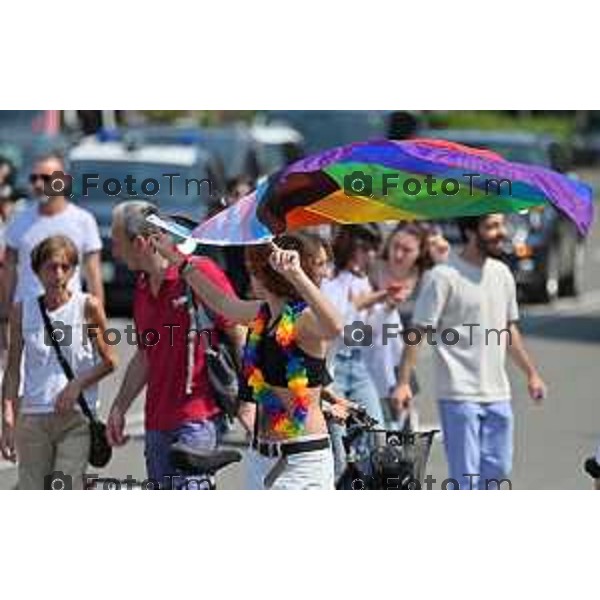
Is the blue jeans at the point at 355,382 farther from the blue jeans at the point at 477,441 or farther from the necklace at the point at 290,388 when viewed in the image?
the necklace at the point at 290,388

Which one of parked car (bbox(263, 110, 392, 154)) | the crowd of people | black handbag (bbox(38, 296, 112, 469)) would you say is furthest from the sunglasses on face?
parked car (bbox(263, 110, 392, 154))

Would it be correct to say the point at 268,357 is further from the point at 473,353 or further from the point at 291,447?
the point at 473,353

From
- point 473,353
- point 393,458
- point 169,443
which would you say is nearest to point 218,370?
point 169,443

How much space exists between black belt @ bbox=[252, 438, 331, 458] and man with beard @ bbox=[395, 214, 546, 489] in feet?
8.33

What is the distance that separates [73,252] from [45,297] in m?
0.25

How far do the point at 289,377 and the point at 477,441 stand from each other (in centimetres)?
268

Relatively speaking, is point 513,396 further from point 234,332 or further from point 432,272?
point 234,332

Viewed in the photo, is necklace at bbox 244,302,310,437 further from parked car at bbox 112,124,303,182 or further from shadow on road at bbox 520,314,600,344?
parked car at bbox 112,124,303,182

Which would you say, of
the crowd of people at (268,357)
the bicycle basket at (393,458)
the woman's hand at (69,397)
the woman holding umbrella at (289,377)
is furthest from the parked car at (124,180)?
the woman holding umbrella at (289,377)

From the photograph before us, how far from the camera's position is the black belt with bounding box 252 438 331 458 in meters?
8.73

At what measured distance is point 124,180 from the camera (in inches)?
918

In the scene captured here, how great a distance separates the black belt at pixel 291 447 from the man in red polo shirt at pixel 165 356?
1.09 meters
